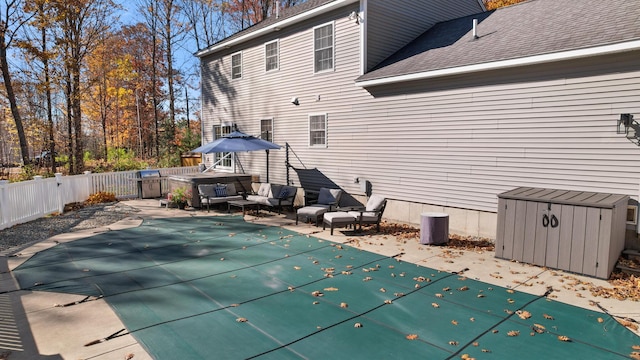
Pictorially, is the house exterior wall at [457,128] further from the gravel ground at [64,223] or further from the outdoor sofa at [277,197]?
the gravel ground at [64,223]

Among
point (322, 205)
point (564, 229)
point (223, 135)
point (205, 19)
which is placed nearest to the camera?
point (564, 229)

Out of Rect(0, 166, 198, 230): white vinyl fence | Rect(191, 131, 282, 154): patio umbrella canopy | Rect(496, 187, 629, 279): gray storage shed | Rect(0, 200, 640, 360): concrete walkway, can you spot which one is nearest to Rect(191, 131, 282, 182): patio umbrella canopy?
Rect(191, 131, 282, 154): patio umbrella canopy

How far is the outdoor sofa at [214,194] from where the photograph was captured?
12.5 m

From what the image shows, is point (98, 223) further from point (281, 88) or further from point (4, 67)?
point (4, 67)

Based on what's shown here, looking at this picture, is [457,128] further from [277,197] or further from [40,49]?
[40,49]

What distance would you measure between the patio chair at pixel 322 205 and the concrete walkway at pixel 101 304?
1.81 m

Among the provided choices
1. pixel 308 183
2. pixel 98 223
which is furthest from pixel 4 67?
pixel 308 183

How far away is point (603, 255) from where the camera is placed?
596cm

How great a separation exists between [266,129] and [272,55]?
9.09 ft

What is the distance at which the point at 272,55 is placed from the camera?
14359mm

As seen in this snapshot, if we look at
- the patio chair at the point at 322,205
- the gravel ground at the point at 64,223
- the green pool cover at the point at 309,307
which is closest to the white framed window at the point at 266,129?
the patio chair at the point at 322,205

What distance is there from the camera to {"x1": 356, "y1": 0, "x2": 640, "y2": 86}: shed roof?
7203 millimetres

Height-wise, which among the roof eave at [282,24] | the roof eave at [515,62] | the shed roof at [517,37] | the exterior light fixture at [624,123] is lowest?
the exterior light fixture at [624,123]


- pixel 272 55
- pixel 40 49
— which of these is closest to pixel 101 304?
pixel 272 55
